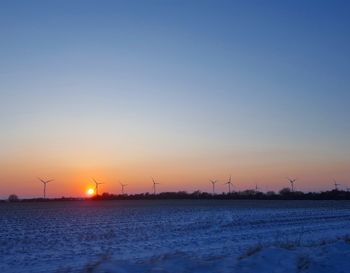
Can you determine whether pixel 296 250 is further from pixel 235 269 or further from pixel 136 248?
pixel 136 248

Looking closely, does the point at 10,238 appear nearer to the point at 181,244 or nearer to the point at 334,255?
the point at 181,244

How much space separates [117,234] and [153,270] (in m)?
24.0

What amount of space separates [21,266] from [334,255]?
12772mm

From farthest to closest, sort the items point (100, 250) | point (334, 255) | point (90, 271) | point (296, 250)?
point (100, 250), point (296, 250), point (334, 255), point (90, 271)

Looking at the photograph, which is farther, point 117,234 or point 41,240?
point 117,234

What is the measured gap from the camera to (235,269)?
19062mm

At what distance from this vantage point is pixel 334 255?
2208 centimetres

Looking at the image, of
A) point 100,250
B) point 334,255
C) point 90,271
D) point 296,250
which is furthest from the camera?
point 100,250

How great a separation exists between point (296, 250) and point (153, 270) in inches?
302

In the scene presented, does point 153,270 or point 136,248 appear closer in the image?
point 153,270

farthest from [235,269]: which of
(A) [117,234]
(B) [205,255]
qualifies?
(A) [117,234]

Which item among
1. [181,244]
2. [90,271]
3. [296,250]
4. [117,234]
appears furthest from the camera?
[117,234]

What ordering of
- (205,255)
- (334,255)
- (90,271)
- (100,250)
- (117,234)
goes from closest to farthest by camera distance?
(90,271)
(334,255)
(205,255)
(100,250)
(117,234)

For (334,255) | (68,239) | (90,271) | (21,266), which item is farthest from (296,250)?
(68,239)
